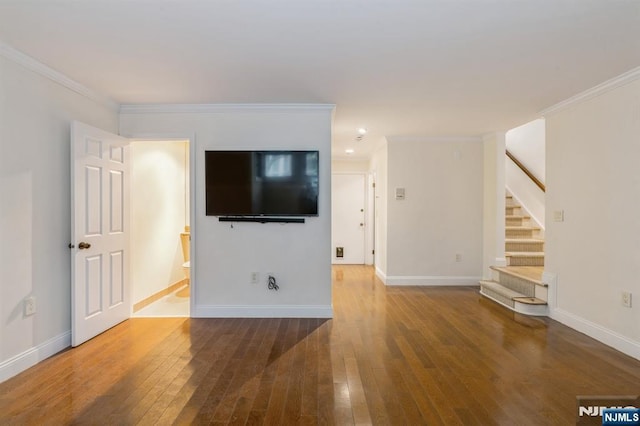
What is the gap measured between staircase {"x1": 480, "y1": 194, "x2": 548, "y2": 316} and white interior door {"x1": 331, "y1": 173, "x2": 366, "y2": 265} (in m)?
2.90

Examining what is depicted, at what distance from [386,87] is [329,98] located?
0.63m

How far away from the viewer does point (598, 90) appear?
316 cm

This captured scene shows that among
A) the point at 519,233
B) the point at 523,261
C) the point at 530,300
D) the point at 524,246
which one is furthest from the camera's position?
the point at 519,233

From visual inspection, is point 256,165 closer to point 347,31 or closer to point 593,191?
point 347,31

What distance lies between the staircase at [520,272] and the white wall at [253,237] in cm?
237

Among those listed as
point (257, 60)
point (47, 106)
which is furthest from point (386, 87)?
point (47, 106)

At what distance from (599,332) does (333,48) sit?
359cm

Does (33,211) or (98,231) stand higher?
(33,211)

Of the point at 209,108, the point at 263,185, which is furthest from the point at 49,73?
the point at 263,185

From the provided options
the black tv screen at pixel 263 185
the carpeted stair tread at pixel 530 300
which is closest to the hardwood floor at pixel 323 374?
the carpeted stair tread at pixel 530 300

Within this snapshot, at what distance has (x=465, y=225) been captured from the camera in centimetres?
535

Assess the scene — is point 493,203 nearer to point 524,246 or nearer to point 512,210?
point 524,246

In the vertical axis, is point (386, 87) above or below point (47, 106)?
above

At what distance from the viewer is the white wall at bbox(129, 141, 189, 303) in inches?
160
